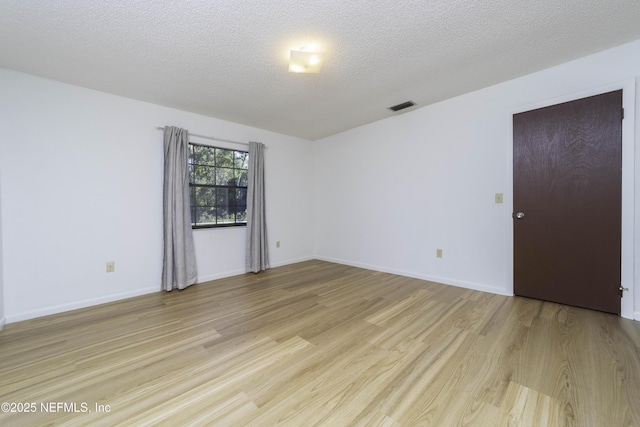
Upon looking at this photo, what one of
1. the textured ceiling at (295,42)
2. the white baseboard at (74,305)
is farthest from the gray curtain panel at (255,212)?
the white baseboard at (74,305)

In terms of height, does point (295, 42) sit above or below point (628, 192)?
above

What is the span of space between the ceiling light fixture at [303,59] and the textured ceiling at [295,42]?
78mm

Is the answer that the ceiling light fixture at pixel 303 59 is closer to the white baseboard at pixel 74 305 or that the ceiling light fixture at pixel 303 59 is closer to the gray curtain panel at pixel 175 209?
the gray curtain panel at pixel 175 209

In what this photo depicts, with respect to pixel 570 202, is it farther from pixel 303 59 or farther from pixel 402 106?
pixel 303 59

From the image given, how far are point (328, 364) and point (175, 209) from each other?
2.58 metres

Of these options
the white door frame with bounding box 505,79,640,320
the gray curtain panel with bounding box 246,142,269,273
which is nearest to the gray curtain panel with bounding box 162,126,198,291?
the gray curtain panel with bounding box 246,142,269,273

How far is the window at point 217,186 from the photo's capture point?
133 inches

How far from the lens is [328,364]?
61.3 inches

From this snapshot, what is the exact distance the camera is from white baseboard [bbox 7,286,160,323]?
7.34ft

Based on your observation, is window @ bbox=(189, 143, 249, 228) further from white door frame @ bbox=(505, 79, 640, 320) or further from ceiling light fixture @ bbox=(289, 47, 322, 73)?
white door frame @ bbox=(505, 79, 640, 320)

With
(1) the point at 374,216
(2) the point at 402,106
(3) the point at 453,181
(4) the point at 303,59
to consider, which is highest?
(2) the point at 402,106

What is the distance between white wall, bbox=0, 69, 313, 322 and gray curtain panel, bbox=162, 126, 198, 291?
0.40ft

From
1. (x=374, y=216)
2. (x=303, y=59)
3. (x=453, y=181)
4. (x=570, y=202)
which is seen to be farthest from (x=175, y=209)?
(x=570, y=202)

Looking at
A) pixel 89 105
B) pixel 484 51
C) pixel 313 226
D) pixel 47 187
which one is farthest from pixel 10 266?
pixel 484 51
